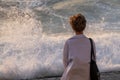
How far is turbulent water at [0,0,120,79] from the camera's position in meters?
7.52

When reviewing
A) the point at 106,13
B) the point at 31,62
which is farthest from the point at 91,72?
the point at 106,13

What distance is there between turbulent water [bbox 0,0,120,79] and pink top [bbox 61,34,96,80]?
10.8ft

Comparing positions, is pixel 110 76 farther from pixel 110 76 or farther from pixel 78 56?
pixel 78 56

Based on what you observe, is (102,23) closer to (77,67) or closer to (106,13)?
(106,13)

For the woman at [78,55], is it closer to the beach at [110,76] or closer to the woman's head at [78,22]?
the woman's head at [78,22]

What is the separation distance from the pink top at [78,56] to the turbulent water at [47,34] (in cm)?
328

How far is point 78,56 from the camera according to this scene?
3871 mm

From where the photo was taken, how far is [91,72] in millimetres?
3875

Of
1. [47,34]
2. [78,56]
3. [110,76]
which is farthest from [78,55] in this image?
[47,34]

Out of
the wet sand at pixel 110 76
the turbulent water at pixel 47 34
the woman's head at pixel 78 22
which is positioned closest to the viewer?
the woman's head at pixel 78 22

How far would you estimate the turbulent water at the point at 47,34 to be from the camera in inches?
296

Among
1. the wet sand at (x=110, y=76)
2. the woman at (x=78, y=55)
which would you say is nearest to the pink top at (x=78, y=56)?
the woman at (x=78, y=55)

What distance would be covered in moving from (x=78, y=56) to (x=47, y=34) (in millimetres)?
6583

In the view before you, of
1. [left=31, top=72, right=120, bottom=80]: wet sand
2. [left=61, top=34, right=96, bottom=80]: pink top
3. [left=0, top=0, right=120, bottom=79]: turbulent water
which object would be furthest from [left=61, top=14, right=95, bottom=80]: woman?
[left=0, top=0, right=120, bottom=79]: turbulent water
